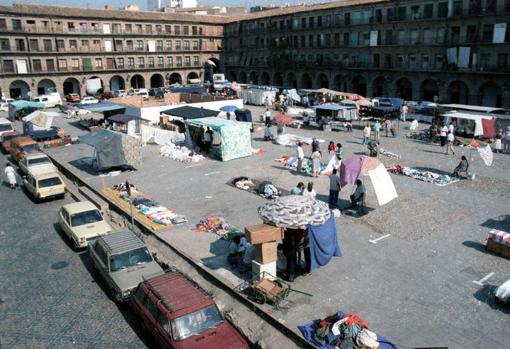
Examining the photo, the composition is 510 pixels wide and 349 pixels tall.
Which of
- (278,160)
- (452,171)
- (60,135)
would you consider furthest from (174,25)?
(452,171)

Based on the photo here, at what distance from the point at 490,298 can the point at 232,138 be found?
723 inches

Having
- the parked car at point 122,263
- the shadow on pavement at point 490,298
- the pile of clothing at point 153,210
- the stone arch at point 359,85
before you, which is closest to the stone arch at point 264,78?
the stone arch at point 359,85

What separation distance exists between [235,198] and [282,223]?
324 inches

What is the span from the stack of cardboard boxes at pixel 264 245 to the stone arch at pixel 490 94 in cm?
4365

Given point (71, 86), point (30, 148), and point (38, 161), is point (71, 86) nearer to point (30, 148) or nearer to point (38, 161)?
point (30, 148)

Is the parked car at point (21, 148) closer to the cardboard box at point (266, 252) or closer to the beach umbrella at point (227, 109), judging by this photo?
the beach umbrella at point (227, 109)

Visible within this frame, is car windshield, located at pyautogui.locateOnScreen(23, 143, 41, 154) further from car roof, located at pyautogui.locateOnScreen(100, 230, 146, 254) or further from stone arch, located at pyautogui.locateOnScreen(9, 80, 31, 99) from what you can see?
stone arch, located at pyautogui.locateOnScreen(9, 80, 31, 99)

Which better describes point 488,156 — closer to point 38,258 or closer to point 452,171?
point 452,171

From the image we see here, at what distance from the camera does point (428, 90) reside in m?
54.6

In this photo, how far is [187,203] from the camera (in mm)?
20234

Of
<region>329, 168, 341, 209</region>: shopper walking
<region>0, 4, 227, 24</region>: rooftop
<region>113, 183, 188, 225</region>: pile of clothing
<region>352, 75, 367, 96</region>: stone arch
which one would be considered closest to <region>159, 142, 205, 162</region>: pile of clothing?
<region>113, 183, 188, 225</region>: pile of clothing

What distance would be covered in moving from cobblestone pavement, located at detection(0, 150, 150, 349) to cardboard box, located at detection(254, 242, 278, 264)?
3.75 meters

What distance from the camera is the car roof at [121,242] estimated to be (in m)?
13.8

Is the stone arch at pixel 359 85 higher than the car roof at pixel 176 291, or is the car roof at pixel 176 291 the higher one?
the stone arch at pixel 359 85
